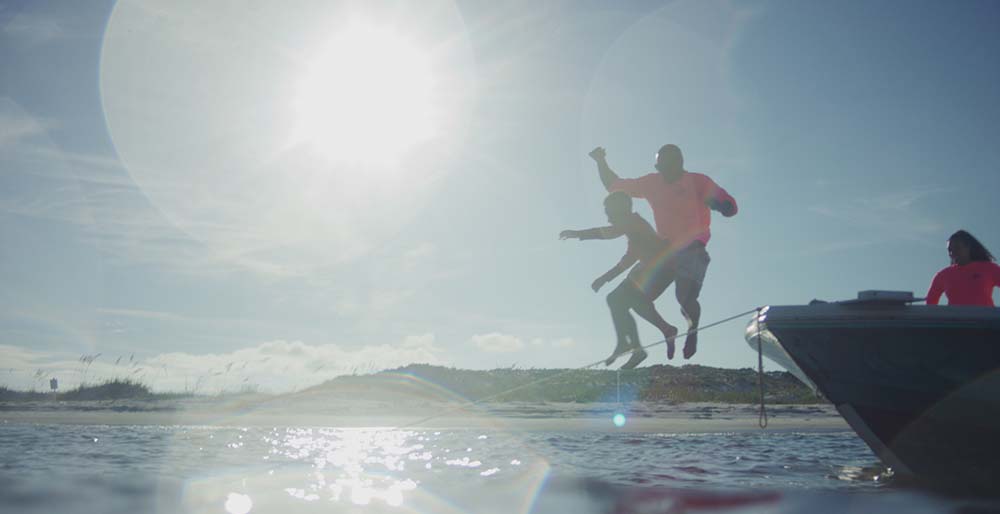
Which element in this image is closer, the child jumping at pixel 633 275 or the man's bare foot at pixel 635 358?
the child jumping at pixel 633 275

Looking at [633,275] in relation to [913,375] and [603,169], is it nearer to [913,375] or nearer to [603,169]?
[603,169]

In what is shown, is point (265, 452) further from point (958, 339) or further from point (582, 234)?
point (958, 339)

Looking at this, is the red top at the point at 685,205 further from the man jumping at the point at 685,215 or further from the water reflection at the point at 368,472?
the water reflection at the point at 368,472

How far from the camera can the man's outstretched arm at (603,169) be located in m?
7.04

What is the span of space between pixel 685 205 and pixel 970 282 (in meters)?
3.28

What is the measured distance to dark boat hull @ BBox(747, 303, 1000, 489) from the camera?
Answer: 6.28 m

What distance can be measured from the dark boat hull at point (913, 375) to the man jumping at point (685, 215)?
0.93 metres

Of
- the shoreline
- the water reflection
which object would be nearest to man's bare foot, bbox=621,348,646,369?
the water reflection

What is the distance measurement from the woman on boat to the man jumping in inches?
112

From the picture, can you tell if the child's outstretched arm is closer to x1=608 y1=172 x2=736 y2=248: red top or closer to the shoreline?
x1=608 y1=172 x2=736 y2=248: red top

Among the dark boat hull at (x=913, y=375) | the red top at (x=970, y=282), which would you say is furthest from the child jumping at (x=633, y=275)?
the red top at (x=970, y=282)

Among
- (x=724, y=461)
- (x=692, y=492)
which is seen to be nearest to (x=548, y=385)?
(x=724, y=461)

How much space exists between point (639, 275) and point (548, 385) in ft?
45.9

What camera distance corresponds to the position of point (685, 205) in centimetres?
638
